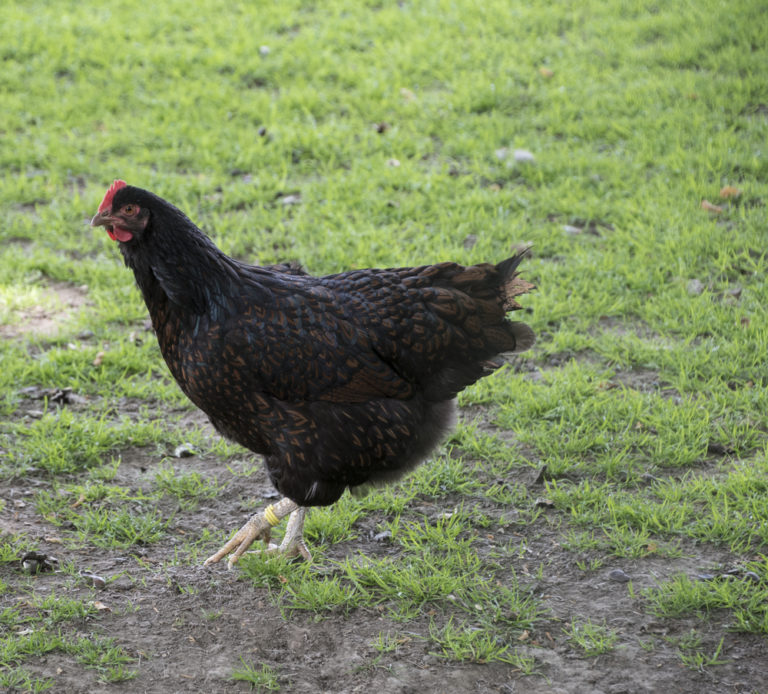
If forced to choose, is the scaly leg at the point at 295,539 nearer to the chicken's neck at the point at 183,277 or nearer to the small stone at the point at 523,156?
the chicken's neck at the point at 183,277

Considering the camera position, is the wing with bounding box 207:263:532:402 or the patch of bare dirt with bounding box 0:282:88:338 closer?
the wing with bounding box 207:263:532:402

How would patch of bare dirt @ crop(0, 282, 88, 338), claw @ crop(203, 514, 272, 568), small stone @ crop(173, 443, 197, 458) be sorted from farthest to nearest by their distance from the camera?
→ 1. patch of bare dirt @ crop(0, 282, 88, 338)
2. small stone @ crop(173, 443, 197, 458)
3. claw @ crop(203, 514, 272, 568)

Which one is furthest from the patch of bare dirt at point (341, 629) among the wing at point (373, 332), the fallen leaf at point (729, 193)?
the fallen leaf at point (729, 193)

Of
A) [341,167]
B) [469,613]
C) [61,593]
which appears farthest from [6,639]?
[341,167]

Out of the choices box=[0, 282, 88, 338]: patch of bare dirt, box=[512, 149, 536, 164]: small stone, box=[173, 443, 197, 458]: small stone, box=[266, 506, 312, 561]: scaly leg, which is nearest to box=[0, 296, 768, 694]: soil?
box=[266, 506, 312, 561]: scaly leg

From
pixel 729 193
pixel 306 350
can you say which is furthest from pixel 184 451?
pixel 729 193

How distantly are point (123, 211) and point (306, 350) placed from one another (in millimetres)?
960

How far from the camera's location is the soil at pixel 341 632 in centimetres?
345

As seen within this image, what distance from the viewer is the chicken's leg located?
4.11m

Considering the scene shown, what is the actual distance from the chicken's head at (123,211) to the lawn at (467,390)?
4.96ft

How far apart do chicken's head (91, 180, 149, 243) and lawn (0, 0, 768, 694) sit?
4.96 feet

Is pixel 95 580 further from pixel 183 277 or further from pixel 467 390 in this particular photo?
pixel 467 390

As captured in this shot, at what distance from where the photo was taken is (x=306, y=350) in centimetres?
383

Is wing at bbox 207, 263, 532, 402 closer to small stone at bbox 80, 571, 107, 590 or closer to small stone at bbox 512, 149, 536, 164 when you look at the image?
small stone at bbox 80, 571, 107, 590
